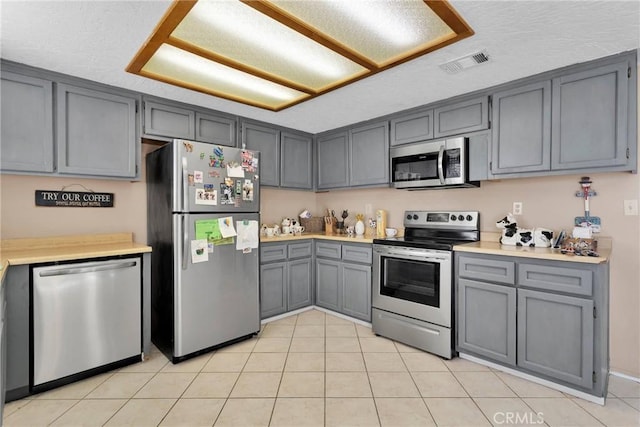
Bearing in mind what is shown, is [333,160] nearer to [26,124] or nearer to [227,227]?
[227,227]

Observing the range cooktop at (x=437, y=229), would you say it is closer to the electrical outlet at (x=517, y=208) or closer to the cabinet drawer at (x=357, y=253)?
the cabinet drawer at (x=357, y=253)

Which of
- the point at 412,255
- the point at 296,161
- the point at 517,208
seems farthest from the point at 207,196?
the point at 517,208

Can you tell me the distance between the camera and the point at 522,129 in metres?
2.49

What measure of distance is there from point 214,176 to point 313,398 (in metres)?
1.83

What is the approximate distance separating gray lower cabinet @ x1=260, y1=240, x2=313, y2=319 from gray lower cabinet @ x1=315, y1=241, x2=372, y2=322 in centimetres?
14

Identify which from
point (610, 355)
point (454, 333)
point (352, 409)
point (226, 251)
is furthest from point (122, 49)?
point (610, 355)

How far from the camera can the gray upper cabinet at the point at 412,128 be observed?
3053 mm

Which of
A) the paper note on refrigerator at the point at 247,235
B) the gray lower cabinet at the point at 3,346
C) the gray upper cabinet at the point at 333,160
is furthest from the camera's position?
the gray upper cabinet at the point at 333,160

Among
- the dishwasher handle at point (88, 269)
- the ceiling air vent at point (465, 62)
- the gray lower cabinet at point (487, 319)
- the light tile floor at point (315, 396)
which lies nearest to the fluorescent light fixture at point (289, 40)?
the ceiling air vent at point (465, 62)

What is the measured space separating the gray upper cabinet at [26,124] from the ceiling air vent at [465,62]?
294 centimetres

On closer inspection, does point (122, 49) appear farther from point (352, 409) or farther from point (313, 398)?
point (352, 409)

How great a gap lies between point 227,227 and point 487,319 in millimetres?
2223

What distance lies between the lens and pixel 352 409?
1936mm

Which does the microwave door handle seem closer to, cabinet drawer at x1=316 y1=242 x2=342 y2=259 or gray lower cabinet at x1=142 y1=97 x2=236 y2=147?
cabinet drawer at x1=316 y1=242 x2=342 y2=259
